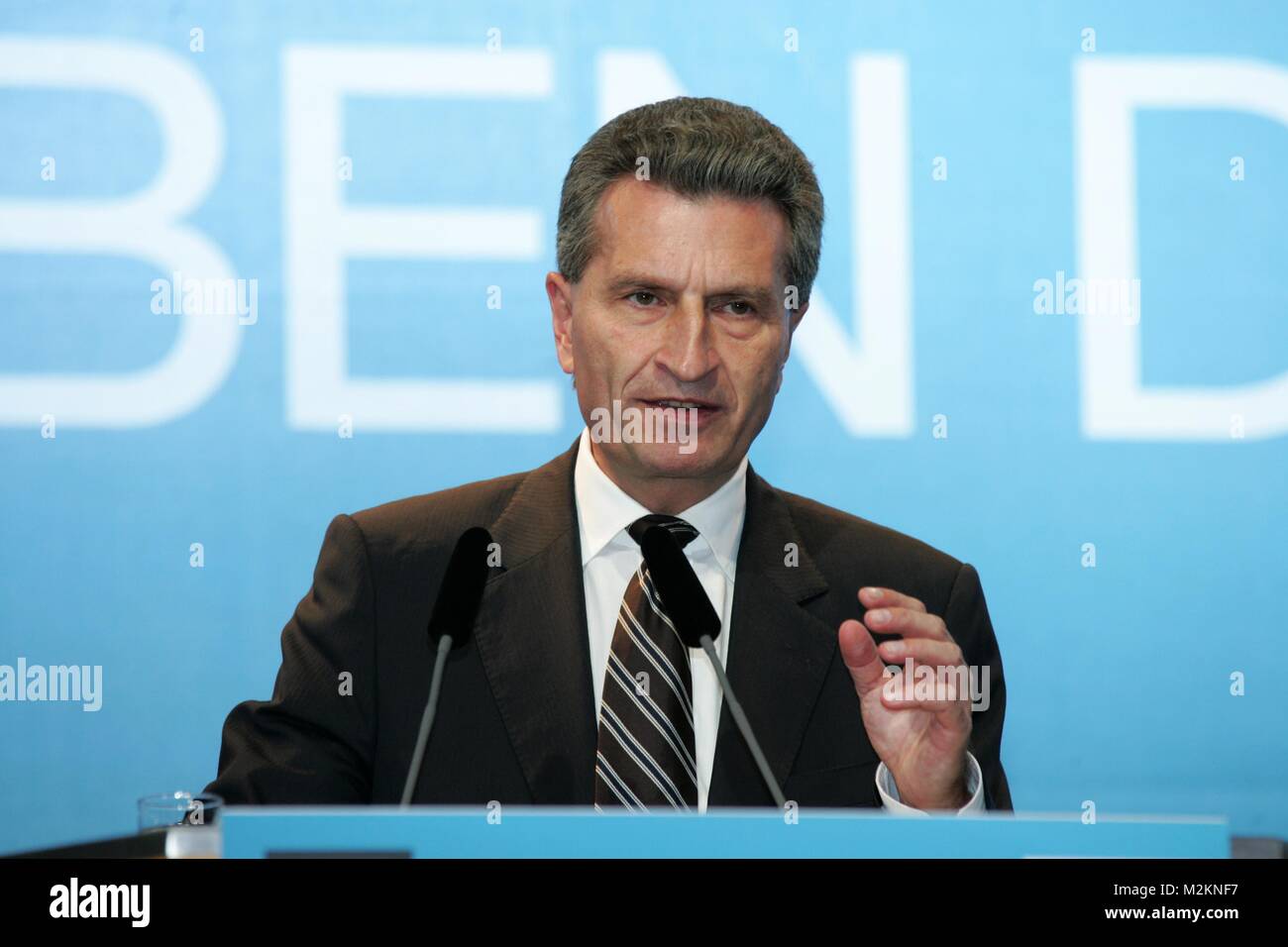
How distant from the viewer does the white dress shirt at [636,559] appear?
6.45ft

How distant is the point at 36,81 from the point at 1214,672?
3.08 metres

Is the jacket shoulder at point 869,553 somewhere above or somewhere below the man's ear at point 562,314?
below

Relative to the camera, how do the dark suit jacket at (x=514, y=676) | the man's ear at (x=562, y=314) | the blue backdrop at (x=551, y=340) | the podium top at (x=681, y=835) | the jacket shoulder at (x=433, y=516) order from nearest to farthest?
the podium top at (x=681, y=835) < the dark suit jacket at (x=514, y=676) < the jacket shoulder at (x=433, y=516) < the man's ear at (x=562, y=314) < the blue backdrop at (x=551, y=340)

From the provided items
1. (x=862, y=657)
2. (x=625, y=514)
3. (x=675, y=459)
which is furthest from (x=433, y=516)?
(x=862, y=657)

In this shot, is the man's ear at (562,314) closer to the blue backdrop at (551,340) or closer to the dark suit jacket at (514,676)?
the dark suit jacket at (514,676)

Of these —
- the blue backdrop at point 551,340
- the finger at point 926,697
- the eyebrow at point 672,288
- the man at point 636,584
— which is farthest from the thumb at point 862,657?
the blue backdrop at point 551,340

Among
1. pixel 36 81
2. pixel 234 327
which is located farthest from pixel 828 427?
pixel 36 81

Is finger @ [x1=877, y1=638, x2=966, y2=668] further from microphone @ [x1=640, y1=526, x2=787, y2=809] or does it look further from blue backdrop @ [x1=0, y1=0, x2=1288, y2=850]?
blue backdrop @ [x1=0, y1=0, x2=1288, y2=850]

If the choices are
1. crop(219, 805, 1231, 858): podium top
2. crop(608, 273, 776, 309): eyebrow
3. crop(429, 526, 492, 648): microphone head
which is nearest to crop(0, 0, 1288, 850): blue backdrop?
crop(608, 273, 776, 309): eyebrow

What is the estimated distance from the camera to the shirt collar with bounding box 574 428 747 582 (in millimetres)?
2121

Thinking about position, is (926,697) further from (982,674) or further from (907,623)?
(982,674)

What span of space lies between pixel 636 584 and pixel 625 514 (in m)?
0.18

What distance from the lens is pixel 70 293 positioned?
305 cm

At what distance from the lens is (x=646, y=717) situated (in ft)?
6.10
